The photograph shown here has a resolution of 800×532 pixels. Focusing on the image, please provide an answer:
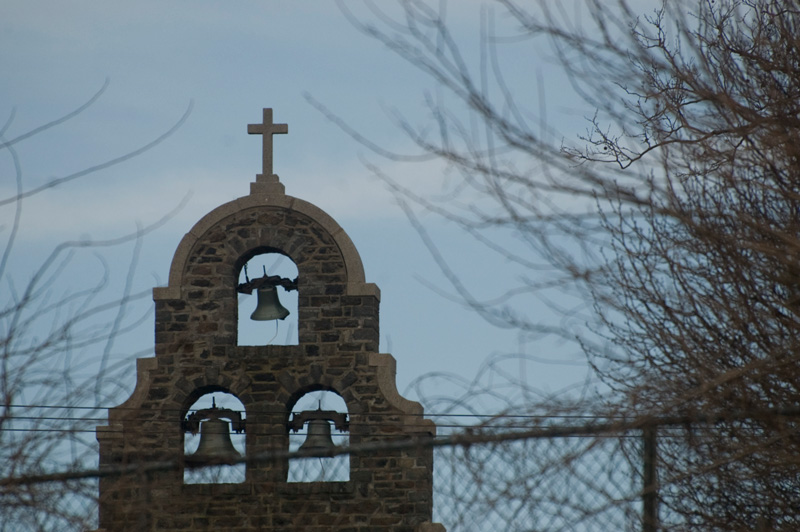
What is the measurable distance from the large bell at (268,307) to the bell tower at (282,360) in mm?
12

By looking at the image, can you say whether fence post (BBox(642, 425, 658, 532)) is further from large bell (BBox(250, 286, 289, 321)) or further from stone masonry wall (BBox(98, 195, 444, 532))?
large bell (BBox(250, 286, 289, 321))

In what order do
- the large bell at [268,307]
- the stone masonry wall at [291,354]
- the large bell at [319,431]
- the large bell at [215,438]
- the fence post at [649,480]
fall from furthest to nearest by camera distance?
the large bell at [268,307] → the stone masonry wall at [291,354] → the large bell at [319,431] → the large bell at [215,438] → the fence post at [649,480]

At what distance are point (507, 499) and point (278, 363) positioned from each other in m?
9.13

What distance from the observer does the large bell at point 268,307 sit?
559 inches

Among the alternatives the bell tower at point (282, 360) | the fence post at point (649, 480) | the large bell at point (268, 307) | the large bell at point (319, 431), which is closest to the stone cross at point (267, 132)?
the bell tower at point (282, 360)

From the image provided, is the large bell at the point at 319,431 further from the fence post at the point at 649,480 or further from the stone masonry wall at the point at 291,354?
the fence post at the point at 649,480

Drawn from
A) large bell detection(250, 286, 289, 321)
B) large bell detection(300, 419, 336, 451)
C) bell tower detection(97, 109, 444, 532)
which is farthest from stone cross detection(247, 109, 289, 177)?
large bell detection(300, 419, 336, 451)

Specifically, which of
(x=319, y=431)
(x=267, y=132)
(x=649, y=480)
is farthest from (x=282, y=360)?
(x=649, y=480)

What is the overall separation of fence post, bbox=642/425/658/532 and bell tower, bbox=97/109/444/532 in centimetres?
810

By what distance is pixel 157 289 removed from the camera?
14.6 meters

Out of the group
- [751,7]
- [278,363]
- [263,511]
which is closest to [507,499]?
[751,7]

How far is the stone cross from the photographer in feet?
48.7

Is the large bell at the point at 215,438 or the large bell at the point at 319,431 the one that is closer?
the large bell at the point at 215,438

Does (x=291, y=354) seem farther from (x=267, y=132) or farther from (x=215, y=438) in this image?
(x=267, y=132)
